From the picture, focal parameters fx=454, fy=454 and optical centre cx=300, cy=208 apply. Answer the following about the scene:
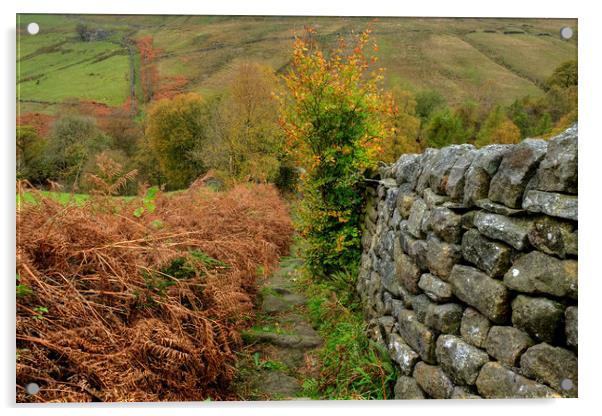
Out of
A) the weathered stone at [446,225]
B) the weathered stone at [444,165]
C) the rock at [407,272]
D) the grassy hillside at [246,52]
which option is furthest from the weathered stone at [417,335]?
the grassy hillside at [246,52]

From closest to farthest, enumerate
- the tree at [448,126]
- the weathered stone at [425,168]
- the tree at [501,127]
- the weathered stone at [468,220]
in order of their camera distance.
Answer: the weathered stone at [468,220] < the weathered stone at [425,168] < the tree at [501,127] < the tree at [448,126]

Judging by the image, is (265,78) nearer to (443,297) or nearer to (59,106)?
(59,106)

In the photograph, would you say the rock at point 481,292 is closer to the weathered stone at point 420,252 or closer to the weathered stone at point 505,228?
the weathered stone at point 505,228

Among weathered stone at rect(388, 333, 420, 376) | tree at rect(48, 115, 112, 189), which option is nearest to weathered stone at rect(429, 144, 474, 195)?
weathered stone at rect(388, 333, 420, 376)

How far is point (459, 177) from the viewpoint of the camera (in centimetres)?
308

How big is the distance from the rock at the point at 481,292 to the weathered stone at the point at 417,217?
711 millimetres

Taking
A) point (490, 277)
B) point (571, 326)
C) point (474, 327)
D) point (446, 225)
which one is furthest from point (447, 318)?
point (571, 326)

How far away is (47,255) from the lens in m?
2.99

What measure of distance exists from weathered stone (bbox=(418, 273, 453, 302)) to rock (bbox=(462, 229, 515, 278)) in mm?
283

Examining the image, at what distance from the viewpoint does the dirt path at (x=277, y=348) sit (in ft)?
11.8

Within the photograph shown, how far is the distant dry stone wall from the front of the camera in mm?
2264

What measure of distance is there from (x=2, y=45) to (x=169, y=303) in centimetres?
211

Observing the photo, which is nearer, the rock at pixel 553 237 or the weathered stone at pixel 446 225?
the rock at pixel 553 237

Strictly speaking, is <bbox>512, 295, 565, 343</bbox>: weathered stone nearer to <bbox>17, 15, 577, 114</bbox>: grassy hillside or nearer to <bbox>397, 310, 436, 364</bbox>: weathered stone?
<bbox>397, 310, 436, 364</bbox>: weathered stone
